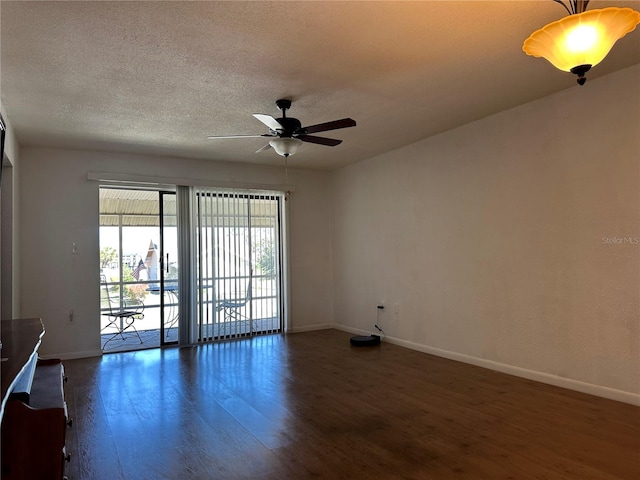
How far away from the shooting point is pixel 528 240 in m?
4.08

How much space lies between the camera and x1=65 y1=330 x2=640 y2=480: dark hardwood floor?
247 centimetres

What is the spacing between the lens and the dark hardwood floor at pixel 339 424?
2.47 meters

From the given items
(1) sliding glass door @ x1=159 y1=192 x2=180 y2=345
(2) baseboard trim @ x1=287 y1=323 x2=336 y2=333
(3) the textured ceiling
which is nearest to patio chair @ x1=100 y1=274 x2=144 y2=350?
(1) sliding glass door @ x1=159 y1=192 x2=180 y2=345

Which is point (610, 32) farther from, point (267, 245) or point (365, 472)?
point (267, 245)

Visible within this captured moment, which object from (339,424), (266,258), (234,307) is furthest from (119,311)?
(339,424)

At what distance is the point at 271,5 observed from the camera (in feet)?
7.70

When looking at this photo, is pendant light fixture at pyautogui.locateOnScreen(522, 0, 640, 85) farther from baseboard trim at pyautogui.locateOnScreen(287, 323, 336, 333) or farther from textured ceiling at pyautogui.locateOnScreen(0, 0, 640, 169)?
baseboard trim at pyautogui.locateOnScreen(287, 323, 336, 333)

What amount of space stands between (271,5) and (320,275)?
513 cm

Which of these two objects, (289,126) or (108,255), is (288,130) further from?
(108,255)

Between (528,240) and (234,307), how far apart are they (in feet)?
13.4

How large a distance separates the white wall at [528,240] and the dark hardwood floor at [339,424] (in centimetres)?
32

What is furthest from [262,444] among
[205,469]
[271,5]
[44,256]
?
[44,256]

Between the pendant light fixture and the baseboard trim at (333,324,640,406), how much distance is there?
105 inches

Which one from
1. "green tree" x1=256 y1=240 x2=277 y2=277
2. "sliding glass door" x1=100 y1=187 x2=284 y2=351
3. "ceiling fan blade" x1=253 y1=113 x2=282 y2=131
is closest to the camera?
"ceiling fan blade" x1=253 y1=113 x2=282 y2=131
